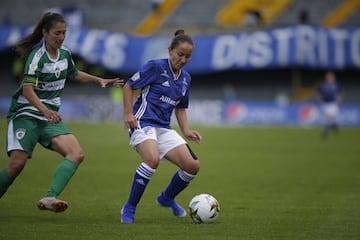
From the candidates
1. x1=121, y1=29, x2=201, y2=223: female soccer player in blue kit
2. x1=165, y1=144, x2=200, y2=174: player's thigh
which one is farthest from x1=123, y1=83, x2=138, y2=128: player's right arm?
x1=165, y1=144, x2=200, y2=174: player's thigh

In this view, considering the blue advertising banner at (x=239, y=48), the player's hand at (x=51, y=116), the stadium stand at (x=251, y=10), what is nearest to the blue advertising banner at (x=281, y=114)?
the blue advertising banner at (x=239, y=48)

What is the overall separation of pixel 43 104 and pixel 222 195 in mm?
3944

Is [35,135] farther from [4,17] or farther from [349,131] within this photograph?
[4,17]

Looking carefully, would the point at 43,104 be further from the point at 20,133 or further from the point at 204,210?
the point at 204,210

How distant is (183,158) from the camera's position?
8.44 m

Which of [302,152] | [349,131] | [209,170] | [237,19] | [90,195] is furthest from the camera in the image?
[237,19]

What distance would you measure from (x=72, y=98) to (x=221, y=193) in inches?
1086

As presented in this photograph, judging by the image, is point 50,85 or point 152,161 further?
point 50,85

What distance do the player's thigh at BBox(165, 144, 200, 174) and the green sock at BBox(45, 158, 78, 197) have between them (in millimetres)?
1091

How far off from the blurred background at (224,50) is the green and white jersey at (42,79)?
25670 mm

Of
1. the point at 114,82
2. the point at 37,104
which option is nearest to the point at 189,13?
the point at 114,82

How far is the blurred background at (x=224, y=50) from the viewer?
114 feet

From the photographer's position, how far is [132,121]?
26.8 ft

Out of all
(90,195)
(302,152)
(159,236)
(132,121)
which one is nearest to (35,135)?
→ (132,121)
